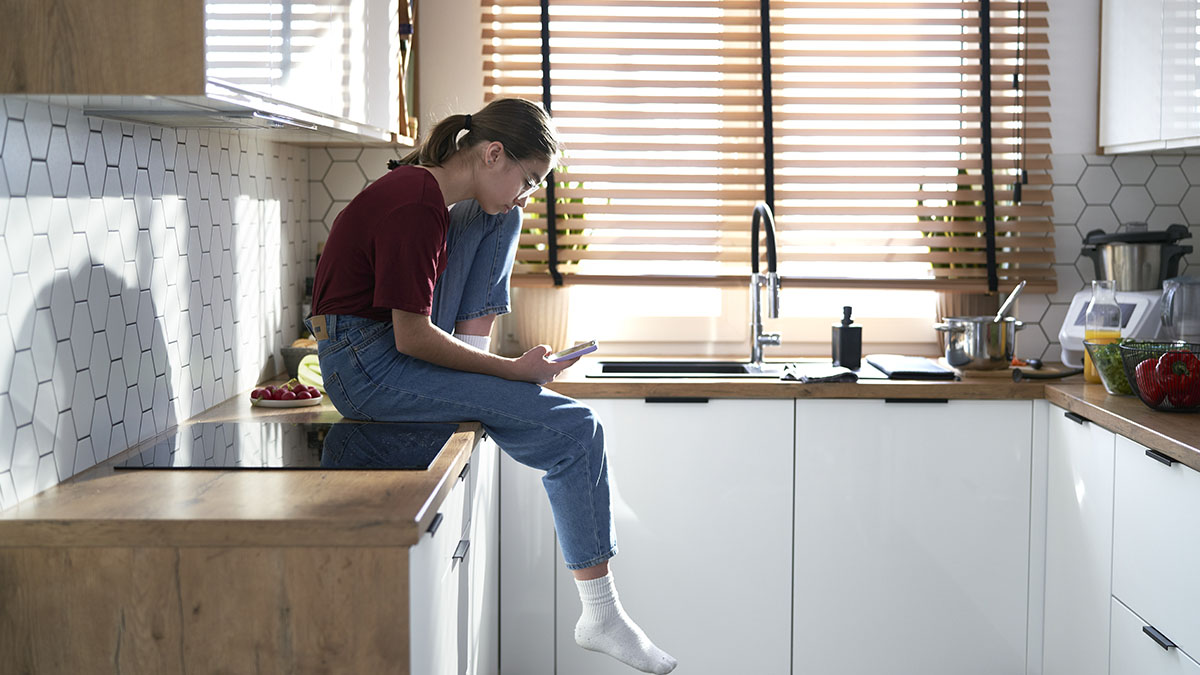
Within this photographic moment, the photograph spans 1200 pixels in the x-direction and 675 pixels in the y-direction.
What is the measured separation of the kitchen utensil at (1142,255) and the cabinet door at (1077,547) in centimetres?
49

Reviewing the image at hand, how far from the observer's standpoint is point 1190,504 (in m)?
1.98

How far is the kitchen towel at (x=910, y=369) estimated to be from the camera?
111 inches

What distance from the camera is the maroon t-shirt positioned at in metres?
1.99

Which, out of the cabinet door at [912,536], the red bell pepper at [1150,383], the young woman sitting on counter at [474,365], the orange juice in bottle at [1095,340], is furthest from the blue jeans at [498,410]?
the orange juice in bottle at [1095,340]

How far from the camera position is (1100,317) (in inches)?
108

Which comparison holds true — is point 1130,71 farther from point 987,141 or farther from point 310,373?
point 310,373

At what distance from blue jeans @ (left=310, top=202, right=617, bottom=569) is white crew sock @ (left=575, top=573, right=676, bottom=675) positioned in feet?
0.19

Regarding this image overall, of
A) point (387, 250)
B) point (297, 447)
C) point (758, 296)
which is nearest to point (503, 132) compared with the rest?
point (387, 250)

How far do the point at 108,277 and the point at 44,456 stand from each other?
354 millimetres

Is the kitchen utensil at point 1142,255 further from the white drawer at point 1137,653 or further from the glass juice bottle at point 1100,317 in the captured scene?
Result: the white drawer at point 1137,653

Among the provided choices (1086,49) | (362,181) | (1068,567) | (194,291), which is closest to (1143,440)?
(1068,567)

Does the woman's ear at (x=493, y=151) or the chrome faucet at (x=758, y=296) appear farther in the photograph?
the chrome faucet at (x=758, y=296)

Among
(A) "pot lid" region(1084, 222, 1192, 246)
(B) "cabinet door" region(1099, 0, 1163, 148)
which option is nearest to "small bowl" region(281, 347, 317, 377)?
(A) "pot lid" region(1084, 222, 1192, 246)

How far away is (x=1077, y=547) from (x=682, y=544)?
3.00ft
